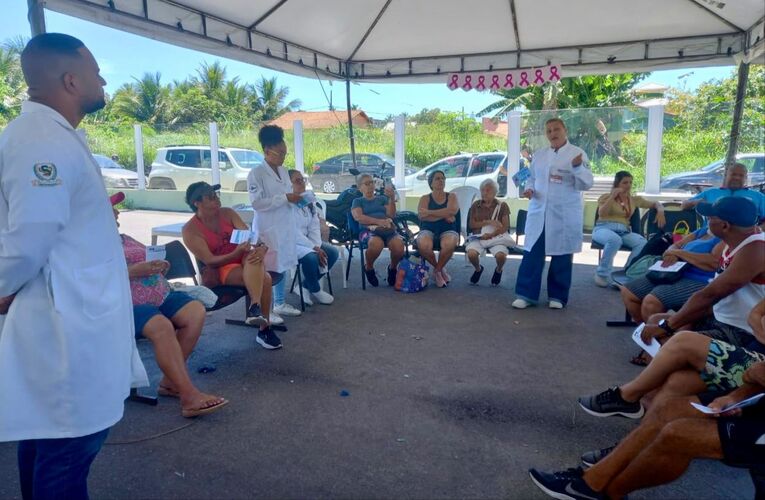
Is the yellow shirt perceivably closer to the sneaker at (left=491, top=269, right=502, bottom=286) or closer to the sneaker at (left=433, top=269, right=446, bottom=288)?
the sneaker at (left=491, top=269, right=502, bottom=286)

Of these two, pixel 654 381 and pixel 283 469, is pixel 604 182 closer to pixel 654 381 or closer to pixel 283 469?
pixel 654 381

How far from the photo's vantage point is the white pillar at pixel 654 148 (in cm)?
916

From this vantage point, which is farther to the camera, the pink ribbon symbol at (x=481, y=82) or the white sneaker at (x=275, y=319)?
the pink ribbon symbol at (x=481, y=82)

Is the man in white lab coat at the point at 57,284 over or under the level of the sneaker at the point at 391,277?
over

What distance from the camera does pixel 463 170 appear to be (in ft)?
40.2

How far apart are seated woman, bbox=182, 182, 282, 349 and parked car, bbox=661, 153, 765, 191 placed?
716cm

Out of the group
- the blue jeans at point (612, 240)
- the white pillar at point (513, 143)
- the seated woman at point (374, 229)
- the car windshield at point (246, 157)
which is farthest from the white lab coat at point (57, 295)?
the car windshield at point (246, 157)

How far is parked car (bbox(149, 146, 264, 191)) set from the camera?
14289 millimetres

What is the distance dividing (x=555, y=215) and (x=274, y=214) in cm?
265

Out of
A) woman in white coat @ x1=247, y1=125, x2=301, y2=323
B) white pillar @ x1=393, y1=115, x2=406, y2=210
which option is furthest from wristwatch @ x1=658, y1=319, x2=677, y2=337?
white pillar @ x1=393, y1=115, x2=406, y2=210

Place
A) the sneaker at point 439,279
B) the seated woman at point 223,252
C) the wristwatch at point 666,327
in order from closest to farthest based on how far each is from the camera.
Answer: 1. the wristwatch at point 666,327
2. the seated woman at point 223,252
3. the sneaker at point 439,279

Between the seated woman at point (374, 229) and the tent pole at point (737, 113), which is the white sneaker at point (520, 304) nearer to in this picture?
the seated woman at point (374, 229)

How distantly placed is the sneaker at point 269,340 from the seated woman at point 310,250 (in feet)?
3.91

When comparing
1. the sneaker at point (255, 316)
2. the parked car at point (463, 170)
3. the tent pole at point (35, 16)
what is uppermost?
the tent pole at point (35, 16)
